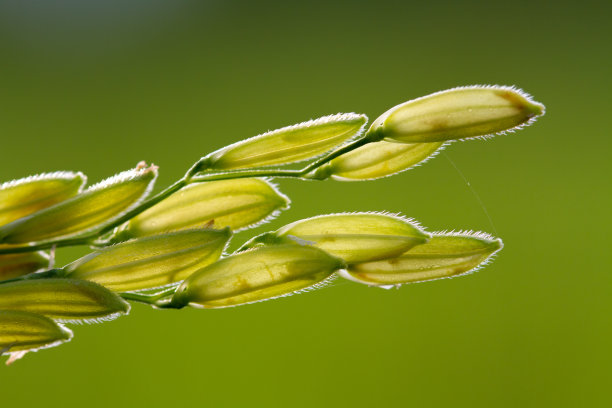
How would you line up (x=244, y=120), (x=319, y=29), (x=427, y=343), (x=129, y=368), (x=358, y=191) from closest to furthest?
(x=129, y=368)
(x=427, y=343)
(x=358, y=191)
(x=244, y=120)
(x=319, y=29)

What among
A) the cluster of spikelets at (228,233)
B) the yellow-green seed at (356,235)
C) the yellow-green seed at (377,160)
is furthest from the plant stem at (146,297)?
the yellow-green seed at (377,160)

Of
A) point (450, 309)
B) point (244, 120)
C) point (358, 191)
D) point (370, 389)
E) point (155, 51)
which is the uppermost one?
point (155, 51)

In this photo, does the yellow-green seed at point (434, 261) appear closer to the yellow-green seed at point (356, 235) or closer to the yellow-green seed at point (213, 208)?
the yellow-green seed at point (356, 235)

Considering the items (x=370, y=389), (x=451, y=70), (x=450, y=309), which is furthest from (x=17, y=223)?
(x=451, y=70)

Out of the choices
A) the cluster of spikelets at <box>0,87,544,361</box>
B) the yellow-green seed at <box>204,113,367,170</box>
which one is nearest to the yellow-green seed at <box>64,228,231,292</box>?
the cluster of spikelets at <box>0,87,544,361</box>

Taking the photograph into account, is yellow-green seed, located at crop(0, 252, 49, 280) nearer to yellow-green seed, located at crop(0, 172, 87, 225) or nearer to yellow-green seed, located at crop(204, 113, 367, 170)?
yellow-green seed, located at crop(0, 172, 87, 225)

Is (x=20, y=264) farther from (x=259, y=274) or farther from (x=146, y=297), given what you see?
(x=259, y=274)

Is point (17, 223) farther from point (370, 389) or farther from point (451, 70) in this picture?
point (451, 70)

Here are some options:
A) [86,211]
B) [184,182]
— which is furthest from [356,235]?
[86,211]
